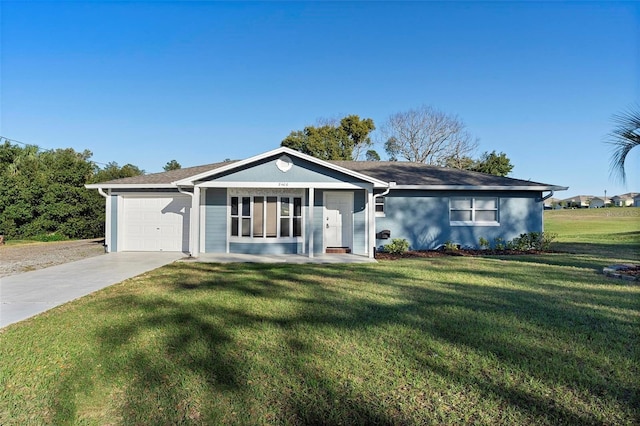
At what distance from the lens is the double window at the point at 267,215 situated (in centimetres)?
1249

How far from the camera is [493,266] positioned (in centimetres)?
973

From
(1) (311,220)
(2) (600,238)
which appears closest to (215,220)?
(1) (311,220)

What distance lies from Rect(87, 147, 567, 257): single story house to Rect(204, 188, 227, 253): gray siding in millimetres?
37

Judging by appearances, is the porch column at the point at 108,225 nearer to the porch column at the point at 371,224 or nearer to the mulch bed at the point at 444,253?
the porch column at the point at 371,224

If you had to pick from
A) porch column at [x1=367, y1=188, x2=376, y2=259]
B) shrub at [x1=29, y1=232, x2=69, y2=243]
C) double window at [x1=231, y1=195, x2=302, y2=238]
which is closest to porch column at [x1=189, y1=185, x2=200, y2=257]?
double window at [x1=231, y1=195, x2=302, y2=238]

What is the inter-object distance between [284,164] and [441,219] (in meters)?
6.79

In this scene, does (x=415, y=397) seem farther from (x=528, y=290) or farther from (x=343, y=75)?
(x=343, y=75)

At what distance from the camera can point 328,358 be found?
3.67 metres

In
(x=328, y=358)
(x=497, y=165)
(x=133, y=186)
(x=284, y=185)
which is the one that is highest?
(x=497, y=165)

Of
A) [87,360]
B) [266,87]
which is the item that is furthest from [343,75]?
[87,360]

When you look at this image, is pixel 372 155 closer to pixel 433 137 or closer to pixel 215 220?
pixel 433 137

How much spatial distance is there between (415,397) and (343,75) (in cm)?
2112

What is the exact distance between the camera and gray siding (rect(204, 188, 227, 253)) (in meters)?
12.6

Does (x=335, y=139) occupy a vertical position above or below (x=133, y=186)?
above
